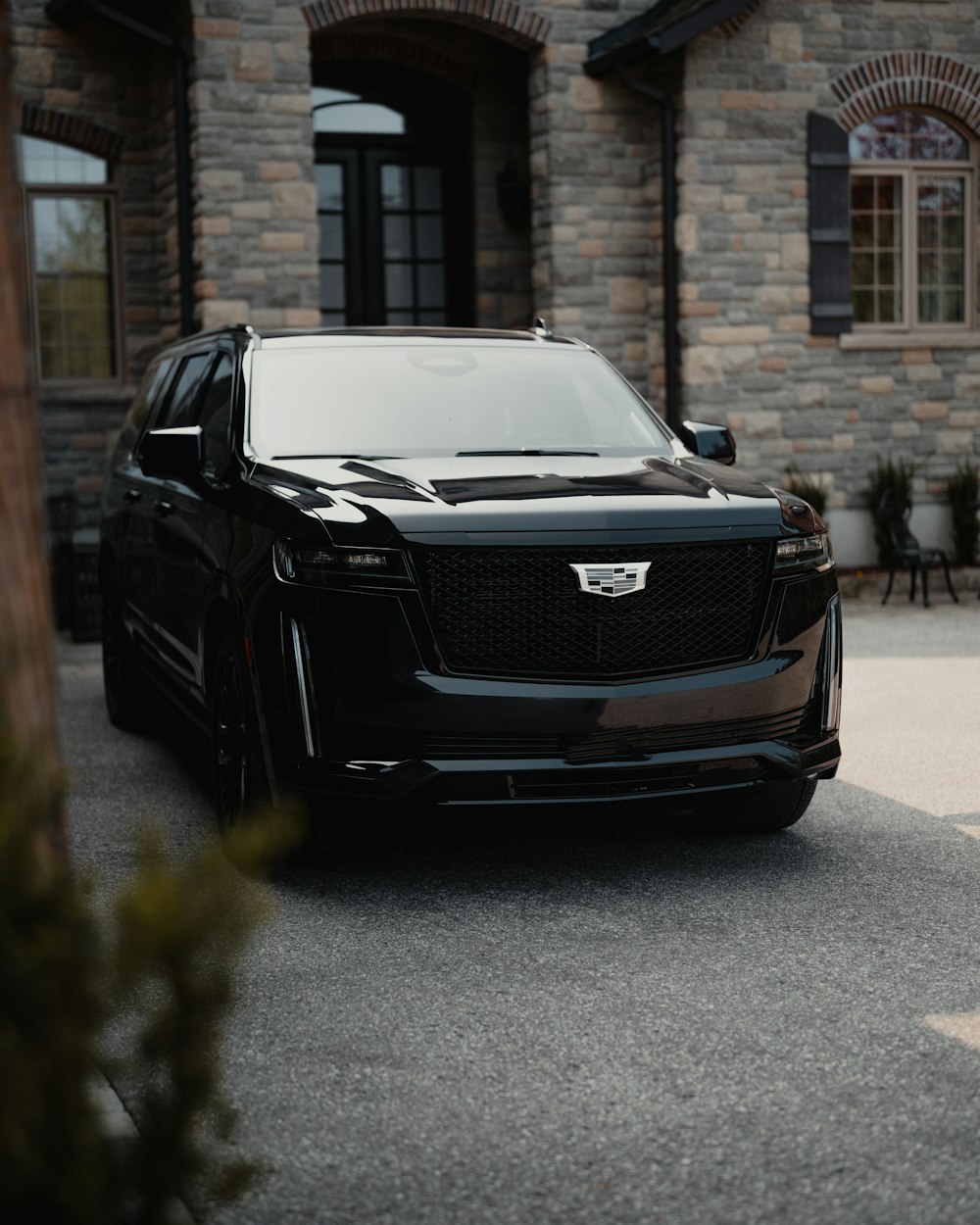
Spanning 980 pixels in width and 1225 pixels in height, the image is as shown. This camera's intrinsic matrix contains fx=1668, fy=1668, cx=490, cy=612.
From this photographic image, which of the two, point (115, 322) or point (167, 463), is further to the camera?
→ point (115, 322)

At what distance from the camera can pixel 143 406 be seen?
27.3 feet

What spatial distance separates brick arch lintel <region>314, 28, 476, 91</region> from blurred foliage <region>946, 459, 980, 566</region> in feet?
19.1

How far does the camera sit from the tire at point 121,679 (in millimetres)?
8477

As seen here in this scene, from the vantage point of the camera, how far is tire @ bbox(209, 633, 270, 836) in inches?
213

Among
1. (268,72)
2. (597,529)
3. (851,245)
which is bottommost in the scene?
(597,529)

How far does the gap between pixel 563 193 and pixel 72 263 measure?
14.9 ft

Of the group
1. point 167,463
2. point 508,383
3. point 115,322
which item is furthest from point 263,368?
point 115,322

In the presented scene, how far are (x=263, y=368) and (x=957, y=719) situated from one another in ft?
13.2

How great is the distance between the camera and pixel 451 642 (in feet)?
16.7

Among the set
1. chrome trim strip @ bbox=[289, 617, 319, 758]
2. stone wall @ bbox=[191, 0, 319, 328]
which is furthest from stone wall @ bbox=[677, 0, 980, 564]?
chrome trim strip @ bbox=[289, 617, 319, 758]

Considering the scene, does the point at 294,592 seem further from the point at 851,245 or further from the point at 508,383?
the point at 851,245

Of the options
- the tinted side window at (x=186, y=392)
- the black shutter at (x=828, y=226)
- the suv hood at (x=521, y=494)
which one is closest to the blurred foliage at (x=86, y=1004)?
the suv hood at (x=521, y=494)

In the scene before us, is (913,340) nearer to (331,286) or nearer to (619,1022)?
(331,286)

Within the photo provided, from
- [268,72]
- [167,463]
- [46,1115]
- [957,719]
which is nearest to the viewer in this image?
[46,1115]
